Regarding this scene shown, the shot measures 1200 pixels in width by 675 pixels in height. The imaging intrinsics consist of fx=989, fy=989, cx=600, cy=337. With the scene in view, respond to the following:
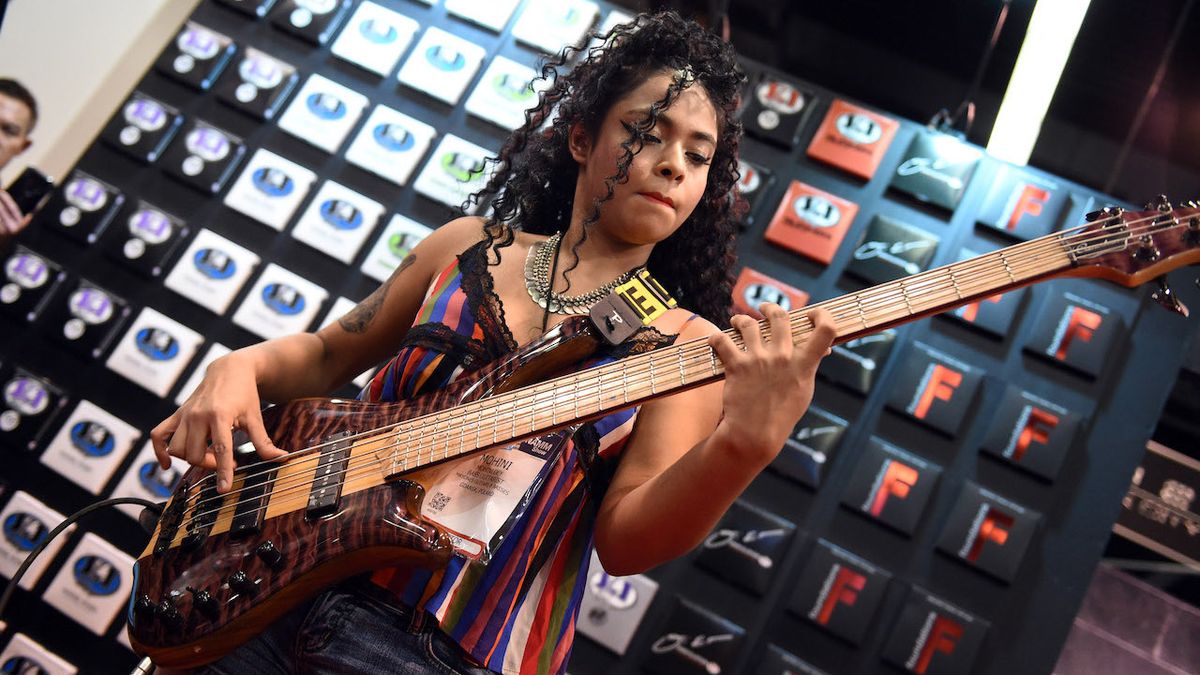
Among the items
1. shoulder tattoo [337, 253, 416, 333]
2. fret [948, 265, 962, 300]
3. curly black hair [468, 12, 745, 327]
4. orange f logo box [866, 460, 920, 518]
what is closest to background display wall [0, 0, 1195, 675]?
orange f logo box [866, 460, 920, 518]

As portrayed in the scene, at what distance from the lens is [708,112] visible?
5.78 ft

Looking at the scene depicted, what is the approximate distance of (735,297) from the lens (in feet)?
9.53

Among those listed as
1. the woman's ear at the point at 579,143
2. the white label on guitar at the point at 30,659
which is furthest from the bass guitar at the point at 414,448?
the white label on guitar at the point at 30,659

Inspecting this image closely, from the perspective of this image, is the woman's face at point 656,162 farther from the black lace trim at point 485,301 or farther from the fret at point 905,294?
the fret at point 905,294

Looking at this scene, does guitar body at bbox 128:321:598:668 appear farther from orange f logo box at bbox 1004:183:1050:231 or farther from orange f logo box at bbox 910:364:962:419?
orange f logo box at bbox 1004:183:1050:231

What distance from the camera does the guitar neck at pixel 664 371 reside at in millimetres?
1369

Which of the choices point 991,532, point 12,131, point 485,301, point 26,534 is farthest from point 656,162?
point 12,131

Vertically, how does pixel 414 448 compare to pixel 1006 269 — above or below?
below

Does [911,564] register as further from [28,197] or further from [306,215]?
[28,197]

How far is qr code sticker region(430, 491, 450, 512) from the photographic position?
58.2 inches

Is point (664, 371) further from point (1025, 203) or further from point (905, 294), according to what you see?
point (1025, 203)

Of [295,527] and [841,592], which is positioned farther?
[841,592]

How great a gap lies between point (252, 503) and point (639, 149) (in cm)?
85

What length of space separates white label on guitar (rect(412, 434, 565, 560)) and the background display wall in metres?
1.33
